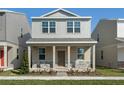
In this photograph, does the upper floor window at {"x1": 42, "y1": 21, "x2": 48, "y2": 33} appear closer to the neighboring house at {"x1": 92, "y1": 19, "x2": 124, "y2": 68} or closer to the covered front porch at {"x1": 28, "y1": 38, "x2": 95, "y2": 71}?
the covered front porch at {"x1": 28, "y1": 38, "x2": 95, "y2": 71}

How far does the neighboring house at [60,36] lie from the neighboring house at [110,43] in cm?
396

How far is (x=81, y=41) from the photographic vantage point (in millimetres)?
21219

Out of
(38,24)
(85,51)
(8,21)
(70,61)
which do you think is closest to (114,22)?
(85,51)

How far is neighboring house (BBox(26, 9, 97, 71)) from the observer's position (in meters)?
22.7

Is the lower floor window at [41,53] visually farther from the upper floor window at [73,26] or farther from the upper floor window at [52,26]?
the upper floor window at [73,26]

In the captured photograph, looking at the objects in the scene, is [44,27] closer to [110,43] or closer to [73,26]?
[73,26]

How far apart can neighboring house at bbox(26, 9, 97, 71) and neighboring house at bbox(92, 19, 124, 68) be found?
3956mm

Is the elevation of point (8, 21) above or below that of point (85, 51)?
above

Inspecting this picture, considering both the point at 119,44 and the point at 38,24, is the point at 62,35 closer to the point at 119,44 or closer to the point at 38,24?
the point at 38,24

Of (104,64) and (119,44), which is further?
(104,64)

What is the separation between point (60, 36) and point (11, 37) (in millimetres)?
5510

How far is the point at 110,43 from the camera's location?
2702 cm

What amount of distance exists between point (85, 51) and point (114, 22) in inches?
238

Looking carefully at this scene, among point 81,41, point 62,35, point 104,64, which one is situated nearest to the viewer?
point 81,41
